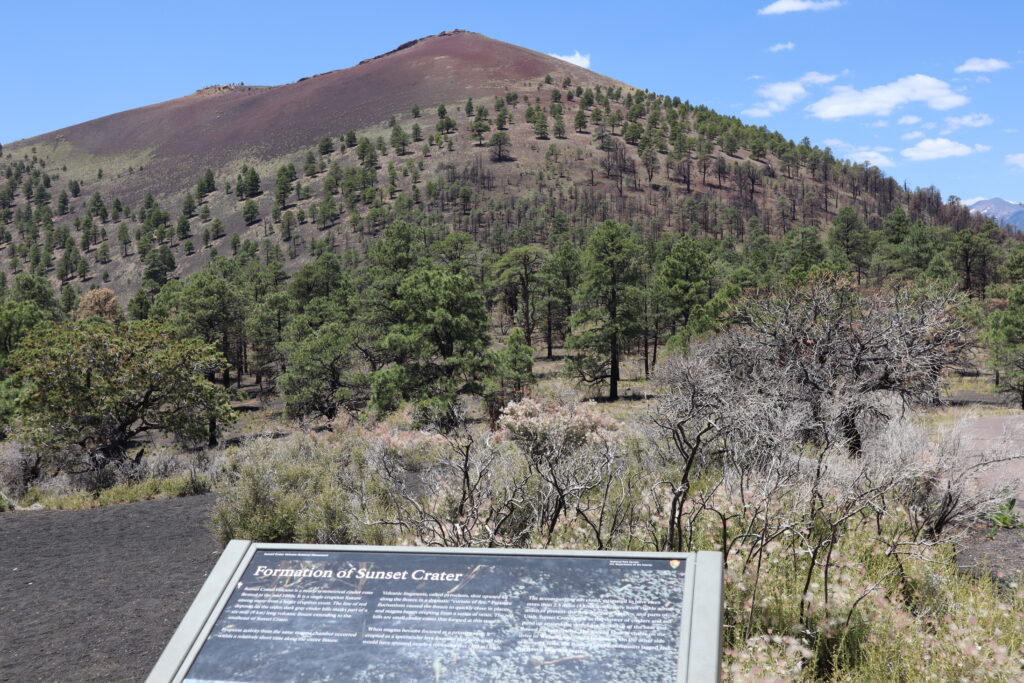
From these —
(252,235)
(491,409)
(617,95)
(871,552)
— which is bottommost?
(491,409)

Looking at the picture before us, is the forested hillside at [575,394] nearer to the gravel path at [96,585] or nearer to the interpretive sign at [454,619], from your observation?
the interpretive sign at [454,619]

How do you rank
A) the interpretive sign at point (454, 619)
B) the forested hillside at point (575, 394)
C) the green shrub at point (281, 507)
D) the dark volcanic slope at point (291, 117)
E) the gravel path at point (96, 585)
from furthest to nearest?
the dark volcanic slope at point (291, 117) < the green shrub at point (281, 507) < the gravel path at point (96, 585) < the forested hillside at point (575, 394) < the interpretive sign at point (454, 619)

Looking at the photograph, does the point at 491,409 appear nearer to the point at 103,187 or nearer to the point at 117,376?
the point at 117,376

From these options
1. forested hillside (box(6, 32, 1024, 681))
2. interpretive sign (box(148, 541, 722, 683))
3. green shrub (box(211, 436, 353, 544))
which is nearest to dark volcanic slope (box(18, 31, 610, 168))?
forested hillside (box(6, 32, 1024, 681))

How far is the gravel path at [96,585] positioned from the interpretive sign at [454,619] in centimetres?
264

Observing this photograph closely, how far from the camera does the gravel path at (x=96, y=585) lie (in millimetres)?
5742

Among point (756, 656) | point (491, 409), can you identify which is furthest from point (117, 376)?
point (756, 656)

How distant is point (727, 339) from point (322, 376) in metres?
16.9

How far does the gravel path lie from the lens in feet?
18.8

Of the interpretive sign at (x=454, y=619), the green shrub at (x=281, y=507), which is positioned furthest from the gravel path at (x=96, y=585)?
the interpretive sign at (x=454, y=619)

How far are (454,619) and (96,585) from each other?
6154 millimetres

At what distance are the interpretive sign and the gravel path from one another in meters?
2.64

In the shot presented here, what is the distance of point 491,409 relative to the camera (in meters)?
23.5

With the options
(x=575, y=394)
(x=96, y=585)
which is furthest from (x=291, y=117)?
(x=96, y=585)
